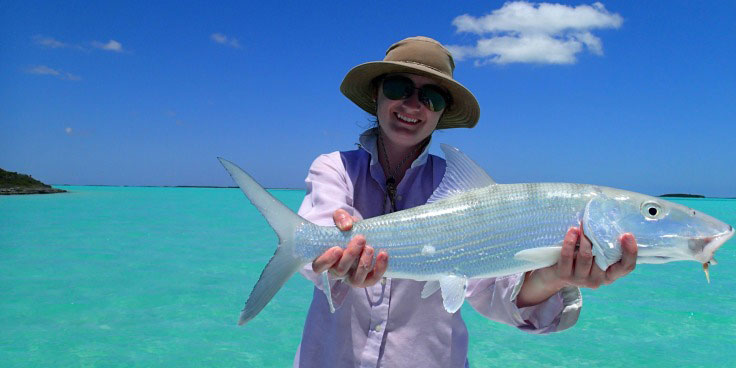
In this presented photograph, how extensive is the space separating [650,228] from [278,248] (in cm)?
150

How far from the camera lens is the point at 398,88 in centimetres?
241

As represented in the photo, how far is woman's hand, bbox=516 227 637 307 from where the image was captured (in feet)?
6.48

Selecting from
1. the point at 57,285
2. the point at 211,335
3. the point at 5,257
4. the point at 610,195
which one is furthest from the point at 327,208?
the point at 5,257

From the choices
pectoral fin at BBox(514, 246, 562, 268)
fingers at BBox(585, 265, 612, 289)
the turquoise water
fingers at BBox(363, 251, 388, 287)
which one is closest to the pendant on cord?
fingers at BBox(363, 251, 388, 287)

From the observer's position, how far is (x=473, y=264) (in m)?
2.07

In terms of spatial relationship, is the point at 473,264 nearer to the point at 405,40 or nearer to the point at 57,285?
the point at 405,40

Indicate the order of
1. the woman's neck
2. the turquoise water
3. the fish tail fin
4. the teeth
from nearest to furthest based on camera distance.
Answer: the fish tail fin, the teeth, the woman's neck, the turquoise water

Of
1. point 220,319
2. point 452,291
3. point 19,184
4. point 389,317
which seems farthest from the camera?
point 19,184

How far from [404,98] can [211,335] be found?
5.10 m

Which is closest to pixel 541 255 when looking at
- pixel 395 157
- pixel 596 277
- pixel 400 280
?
pixel 596 277

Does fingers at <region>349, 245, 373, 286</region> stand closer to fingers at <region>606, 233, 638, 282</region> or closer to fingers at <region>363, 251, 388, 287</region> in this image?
fingers at <region>363, 251, 388, 287</region>

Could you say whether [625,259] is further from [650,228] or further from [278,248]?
[278,248]

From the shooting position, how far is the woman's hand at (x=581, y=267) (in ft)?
6.48

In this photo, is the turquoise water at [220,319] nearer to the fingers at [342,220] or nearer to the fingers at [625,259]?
the fingers at [625,259]
